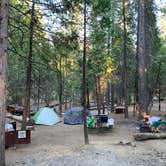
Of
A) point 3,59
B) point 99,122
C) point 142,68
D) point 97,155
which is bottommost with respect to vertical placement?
point 97,155

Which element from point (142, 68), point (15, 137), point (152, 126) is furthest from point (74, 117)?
point (15, 137)

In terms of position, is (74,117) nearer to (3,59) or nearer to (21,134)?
(21,134)

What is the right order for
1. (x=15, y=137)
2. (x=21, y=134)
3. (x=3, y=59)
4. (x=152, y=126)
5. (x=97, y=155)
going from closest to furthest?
(x=3, y=59), (x=97, y=155), (x=15, y=137), (x=21, y=134), (x=152, y=126)

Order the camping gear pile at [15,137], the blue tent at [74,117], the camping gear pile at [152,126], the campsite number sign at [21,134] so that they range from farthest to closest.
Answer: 1. the blue tent at [74,117]
2. the camping gear pile at [152,126]
3. the campsite number sign at [21,134]
4. the camping gear pile at [15,137]

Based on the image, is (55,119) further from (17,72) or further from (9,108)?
(9,108)

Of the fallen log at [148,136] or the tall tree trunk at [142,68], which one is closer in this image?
the fallen log at [148,136]

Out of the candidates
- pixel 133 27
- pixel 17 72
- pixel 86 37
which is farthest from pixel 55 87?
pixel 86 37

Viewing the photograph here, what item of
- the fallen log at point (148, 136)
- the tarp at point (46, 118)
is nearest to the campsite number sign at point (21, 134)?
the fallen log at point (148, 136)

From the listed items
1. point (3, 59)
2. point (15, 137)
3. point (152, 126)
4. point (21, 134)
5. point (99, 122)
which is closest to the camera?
point (3, 59)

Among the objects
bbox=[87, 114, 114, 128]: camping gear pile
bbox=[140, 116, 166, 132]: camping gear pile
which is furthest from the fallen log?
bbox=[87, 114, 114, 128]: camping gear pile

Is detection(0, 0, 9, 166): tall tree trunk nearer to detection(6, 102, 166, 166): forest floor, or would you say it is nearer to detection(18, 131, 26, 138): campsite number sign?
detection(6, 102, 166, 166): forest floor

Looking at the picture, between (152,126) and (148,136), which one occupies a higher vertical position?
(152,126)

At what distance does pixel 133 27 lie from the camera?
69.7 feet

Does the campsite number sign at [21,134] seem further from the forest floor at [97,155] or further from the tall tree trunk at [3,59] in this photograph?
the tall tree trunk at [3,59]
